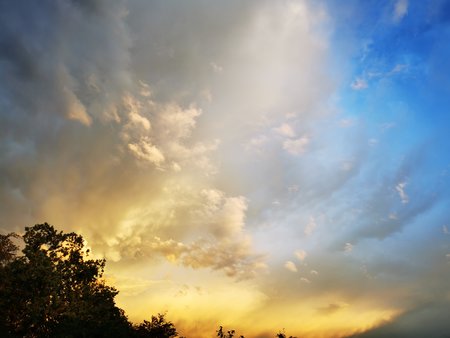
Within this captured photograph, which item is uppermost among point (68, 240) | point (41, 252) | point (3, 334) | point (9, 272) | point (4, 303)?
point (68, 240)

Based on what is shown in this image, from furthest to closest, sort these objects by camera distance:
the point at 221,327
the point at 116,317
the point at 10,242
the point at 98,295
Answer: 1. the point at 221,327
2. the point at 116,317
3. the point at 98,295
4. the point at 10,242

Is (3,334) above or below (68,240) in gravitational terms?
below

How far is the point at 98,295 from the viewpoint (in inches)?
1911

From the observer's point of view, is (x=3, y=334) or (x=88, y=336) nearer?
(x=3, y=334)

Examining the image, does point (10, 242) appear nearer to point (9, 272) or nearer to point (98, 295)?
point (9, 272)

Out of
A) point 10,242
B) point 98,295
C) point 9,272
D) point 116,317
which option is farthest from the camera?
point 116,317

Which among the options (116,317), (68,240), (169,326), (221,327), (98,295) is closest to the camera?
(68,240)

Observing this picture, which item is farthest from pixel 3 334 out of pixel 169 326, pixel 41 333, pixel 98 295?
pixel 169 326

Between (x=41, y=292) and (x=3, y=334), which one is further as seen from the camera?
(x=41, y=292)

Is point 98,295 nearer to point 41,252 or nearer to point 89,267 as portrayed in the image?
point 89,267

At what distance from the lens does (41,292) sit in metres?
39.3

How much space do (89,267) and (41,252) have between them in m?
7.63

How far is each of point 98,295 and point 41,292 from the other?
10.5 metres

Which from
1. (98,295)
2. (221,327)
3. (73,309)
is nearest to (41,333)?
(73,309)
